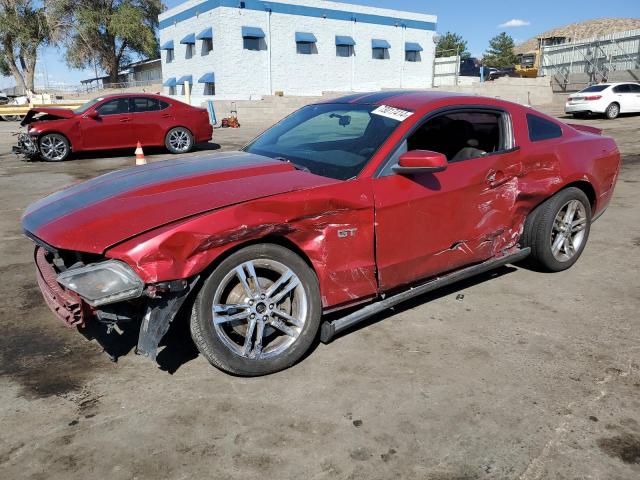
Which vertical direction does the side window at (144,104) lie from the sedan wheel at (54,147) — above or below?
above

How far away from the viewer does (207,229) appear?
104 inches

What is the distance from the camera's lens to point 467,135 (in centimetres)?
429

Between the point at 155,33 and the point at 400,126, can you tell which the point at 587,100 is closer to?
the point at 400,126

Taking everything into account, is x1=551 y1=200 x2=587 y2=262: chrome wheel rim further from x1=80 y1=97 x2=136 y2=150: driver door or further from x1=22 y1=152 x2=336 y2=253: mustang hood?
x1=80 y1=97 x2=136 y2=150: driver door

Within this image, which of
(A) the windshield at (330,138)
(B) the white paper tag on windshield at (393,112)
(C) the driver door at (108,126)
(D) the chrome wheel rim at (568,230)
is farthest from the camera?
(C) the driver door at (108,126)

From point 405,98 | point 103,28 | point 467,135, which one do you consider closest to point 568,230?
point 467,135

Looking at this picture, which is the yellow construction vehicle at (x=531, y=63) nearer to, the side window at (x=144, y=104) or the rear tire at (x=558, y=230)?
the side window at (x=144, y=104)

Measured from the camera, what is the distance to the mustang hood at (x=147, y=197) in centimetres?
265

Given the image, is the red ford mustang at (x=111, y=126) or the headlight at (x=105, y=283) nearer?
the headlight at (x=105, y=283)

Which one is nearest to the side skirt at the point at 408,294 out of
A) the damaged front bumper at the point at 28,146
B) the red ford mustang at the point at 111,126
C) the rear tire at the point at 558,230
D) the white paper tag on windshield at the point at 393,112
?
the rear tire at the point at 558,230

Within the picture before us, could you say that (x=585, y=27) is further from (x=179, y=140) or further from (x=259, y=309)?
(x=259, y=309)

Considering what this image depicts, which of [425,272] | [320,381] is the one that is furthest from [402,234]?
[320,381]

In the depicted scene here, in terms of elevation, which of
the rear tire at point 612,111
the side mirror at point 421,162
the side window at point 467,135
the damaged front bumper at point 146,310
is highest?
the rear tire at point 612,111

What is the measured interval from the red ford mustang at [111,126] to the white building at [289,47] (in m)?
19.4
